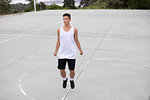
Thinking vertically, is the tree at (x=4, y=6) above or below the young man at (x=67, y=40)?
above

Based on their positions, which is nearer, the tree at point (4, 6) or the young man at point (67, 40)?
the young man at point (67, 40)

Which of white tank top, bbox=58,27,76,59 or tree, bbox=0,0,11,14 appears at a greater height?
tree, bbox=0,0,11,14

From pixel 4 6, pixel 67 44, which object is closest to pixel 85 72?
pixel 67 44

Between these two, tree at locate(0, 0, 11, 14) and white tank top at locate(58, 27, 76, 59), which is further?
tree at locate(0, 0, 11, 14)

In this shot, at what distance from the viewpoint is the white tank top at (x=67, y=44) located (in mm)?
4246

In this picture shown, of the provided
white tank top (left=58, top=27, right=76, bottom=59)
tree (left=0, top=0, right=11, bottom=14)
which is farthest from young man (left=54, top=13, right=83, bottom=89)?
tree (left=0, top=0, right=11, bottom=14)

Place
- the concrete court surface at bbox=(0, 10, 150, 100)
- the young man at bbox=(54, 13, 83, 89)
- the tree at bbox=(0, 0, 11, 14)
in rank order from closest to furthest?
the young man at bbox=(54, 13, 83, 89)
the concrete court surface at bbox=(0, 10, 150, 100)
the tree at bbox=(0, 0, 11, 14)

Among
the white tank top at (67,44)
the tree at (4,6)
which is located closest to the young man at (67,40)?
the white tank top at (67,44)

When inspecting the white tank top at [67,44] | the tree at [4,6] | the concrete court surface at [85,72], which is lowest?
the concrete court surface at [85,72]

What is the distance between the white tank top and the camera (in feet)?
13.9

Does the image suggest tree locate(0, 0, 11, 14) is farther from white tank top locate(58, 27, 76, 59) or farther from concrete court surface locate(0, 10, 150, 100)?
white tank top locate(58, 27, 76, 59)

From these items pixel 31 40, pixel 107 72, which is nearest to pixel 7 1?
pixel 31 40

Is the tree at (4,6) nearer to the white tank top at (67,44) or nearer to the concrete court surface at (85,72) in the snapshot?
the concrete court surface at (85,72)

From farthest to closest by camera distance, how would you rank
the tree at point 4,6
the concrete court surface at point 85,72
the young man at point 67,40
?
the tree at point 4,6
the concrete court surface at point 85,72
the young man at point 67,40
